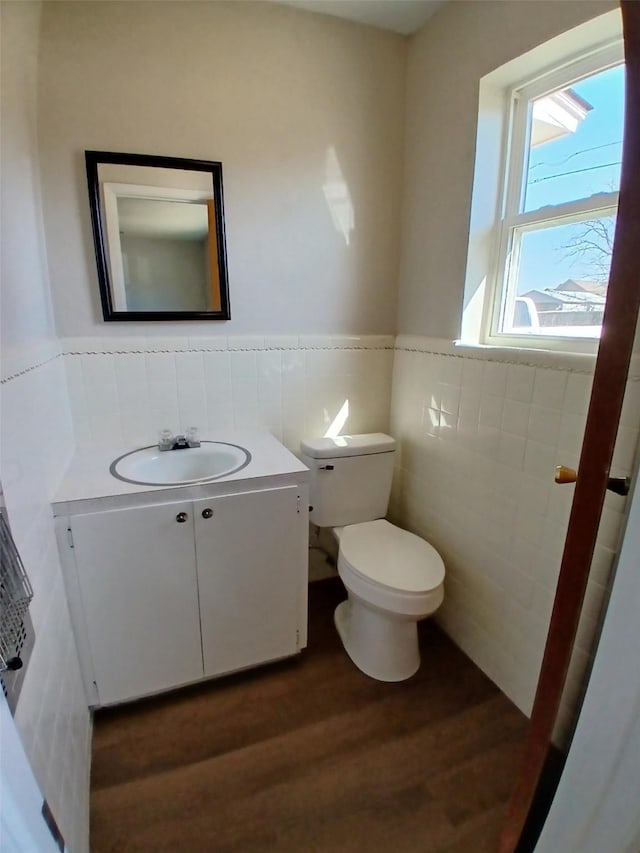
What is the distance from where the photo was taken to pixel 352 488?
6.14ft

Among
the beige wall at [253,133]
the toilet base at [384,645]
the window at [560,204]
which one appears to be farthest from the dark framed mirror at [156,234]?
the toilet base at [384,645]

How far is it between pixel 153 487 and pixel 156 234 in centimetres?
96

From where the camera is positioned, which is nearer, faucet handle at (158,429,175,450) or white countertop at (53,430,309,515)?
white countertop at (53,430,309,515)

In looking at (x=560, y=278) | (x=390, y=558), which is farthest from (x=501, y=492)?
(x=560, y=278)

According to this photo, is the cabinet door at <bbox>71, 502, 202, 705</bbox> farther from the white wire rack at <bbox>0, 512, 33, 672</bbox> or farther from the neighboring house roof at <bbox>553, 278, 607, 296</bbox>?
the neighboring house roof at <bbox>553, 278, 607, 296</bbox>

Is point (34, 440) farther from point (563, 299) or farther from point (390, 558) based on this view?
point (563, 299)

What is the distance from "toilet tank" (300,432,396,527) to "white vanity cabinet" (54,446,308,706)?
28 centimetres

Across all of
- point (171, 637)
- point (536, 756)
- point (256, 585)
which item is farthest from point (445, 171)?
point (171, 637)

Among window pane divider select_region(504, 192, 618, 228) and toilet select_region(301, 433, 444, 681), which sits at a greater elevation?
window pane divider select_region(504, 192, 618, 228)

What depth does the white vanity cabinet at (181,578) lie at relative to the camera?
1307mm

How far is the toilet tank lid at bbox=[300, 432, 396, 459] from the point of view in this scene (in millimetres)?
1807

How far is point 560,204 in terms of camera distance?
1360mm

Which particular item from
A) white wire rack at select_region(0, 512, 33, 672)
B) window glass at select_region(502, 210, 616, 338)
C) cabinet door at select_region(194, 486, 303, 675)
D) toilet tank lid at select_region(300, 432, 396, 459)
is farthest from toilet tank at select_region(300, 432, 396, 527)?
white wire rack at select_region(0, 512, 33, 672)

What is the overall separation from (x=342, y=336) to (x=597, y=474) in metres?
1.42
